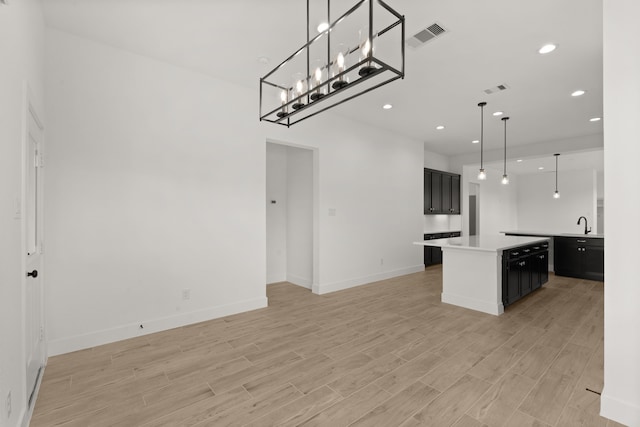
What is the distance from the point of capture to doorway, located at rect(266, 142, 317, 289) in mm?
5391

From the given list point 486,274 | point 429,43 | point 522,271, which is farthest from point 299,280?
point 429,43

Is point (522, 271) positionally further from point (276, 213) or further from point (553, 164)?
point (553, 164)

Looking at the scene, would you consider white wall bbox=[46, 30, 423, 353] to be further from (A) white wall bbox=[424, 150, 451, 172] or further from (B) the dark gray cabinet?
(B) the dark gray cabinet

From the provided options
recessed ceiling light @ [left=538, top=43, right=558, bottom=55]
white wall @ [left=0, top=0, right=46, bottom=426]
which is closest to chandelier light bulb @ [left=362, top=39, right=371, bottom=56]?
white wall @ [left=0, top=0, right=46, bottom=426]

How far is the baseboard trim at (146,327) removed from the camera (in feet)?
9.33

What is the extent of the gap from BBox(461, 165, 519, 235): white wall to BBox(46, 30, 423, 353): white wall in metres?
5.75

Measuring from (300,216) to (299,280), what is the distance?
122 cm

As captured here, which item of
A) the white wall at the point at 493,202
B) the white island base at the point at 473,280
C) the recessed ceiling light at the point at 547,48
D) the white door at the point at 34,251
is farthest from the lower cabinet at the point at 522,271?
the white door at the point at 34,251

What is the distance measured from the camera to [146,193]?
3.29m

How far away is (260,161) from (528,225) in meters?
11.1

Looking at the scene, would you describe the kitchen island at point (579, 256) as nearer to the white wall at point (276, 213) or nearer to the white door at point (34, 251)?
the white wall at point (276, 213)

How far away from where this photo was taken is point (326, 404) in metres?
2.07

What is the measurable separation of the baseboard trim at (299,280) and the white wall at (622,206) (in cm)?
401

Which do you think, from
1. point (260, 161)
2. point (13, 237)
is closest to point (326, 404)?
point (13, 237)
